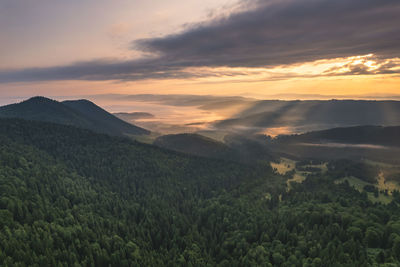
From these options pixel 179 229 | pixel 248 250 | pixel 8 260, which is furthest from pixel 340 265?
pixel 8 260

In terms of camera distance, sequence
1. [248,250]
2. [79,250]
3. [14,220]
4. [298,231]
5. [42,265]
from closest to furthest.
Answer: [42,265]
[79,250]
[14,220]
[248,250]
[298,231]

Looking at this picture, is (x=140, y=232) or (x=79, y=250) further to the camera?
(x=140, y=232)

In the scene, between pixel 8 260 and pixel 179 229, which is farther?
pixel 179 229

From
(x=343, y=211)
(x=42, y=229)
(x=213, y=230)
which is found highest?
(x=42, y=229)

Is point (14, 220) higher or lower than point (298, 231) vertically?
higher

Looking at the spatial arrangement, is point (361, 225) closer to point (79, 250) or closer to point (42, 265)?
point (79, 250)

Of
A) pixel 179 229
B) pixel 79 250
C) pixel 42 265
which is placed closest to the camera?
pixel 42 265

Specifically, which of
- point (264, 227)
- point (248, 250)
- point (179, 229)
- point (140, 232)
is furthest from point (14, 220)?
point (264, 227)

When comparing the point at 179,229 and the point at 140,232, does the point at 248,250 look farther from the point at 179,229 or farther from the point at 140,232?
the point at 140,232

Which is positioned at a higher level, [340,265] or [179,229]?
[340,265]
